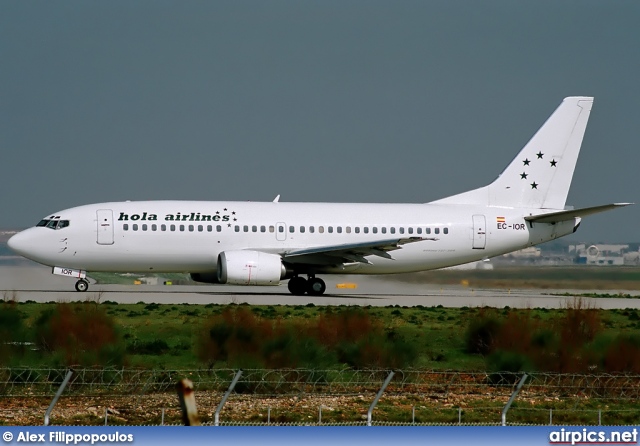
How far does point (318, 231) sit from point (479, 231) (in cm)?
660

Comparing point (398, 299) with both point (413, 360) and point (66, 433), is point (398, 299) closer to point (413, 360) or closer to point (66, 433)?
point (413, 360)

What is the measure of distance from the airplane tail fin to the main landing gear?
641cm

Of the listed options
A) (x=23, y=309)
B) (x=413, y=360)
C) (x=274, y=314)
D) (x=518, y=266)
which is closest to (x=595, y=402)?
(x=413, y=360)

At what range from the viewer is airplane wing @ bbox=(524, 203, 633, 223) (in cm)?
3820

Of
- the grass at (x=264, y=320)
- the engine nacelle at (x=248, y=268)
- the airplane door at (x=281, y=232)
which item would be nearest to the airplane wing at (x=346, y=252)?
the airplane door at (x=281, y=232)

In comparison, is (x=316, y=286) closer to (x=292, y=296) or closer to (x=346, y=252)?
(x=292, y=296)

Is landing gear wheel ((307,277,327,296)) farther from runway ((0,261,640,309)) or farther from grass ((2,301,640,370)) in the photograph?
grass ((2,301,640,370))

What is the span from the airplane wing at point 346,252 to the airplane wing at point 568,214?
5.66m

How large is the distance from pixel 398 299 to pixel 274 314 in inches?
482

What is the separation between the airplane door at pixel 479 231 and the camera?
41531 mm

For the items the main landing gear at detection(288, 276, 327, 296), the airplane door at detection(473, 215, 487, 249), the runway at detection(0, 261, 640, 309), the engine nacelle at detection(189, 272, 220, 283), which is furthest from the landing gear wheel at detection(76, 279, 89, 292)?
the airplane door at detection(473, 215, 487, 249)

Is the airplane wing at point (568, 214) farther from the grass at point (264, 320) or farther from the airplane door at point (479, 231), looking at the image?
the grass at point (264, 320)

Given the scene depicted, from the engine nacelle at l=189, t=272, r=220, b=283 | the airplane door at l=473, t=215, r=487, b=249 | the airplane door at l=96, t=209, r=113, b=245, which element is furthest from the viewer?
the airplane door at l=473, t=215, r=487, b=249

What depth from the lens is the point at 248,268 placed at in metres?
37.3
